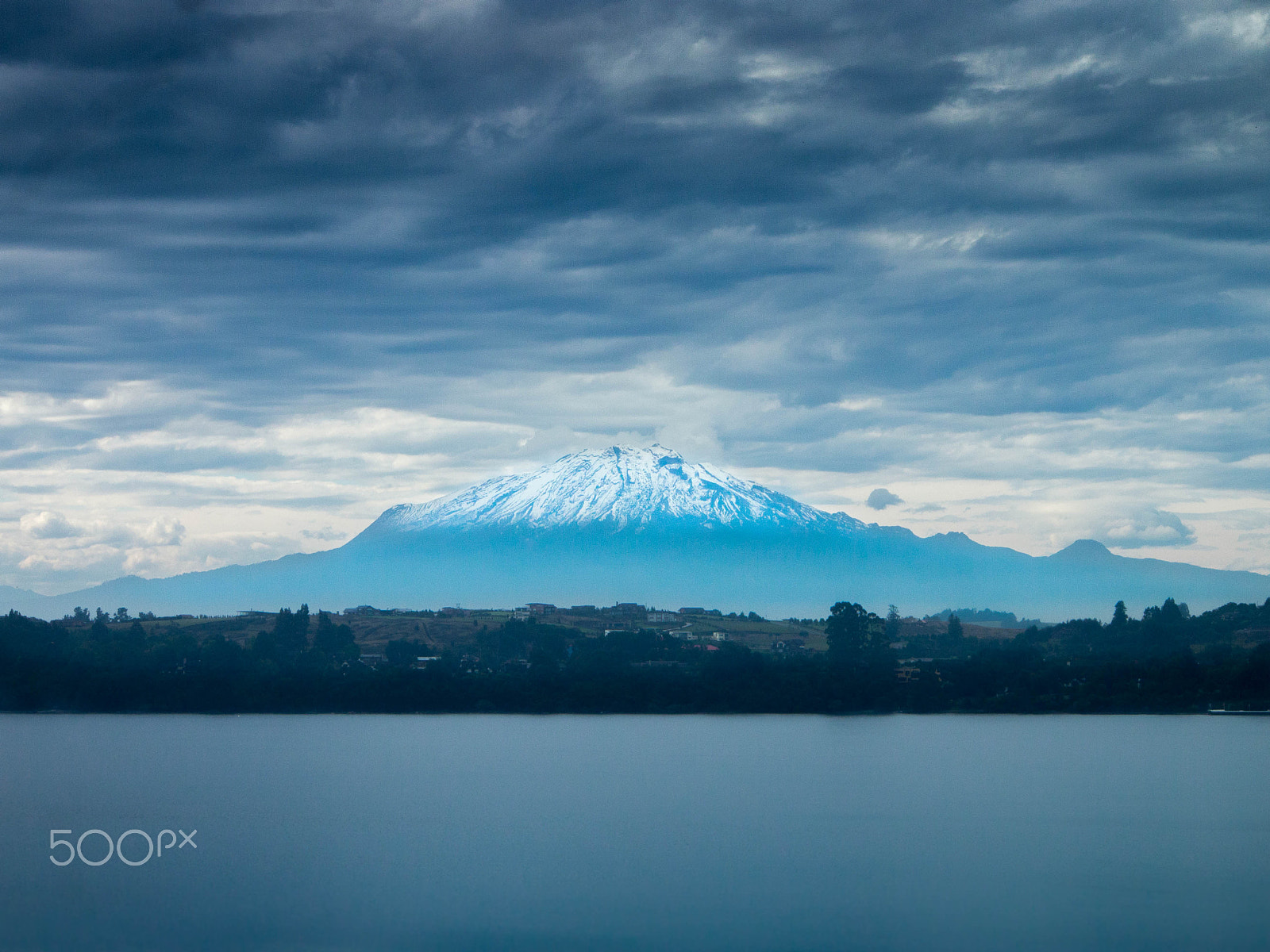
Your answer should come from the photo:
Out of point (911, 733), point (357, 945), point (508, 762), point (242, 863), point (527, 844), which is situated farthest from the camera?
point (911, 733)

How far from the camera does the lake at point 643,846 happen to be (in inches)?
1364

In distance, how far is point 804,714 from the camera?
11550 centimetres

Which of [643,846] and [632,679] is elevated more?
[632,679]

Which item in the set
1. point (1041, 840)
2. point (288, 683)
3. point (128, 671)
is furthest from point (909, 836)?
point (128, 671)

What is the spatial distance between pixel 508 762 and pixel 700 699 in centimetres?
4291

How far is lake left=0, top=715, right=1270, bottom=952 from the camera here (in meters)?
34.7

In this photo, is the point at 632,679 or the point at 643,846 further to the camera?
the point at 632,679

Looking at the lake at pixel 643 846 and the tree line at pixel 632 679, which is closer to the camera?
the lake at pixel 643 846

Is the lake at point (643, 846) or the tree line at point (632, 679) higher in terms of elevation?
the tree line at point (632, 679)

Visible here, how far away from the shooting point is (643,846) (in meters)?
46.8

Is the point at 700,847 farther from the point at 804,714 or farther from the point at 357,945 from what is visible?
the point at 804,714

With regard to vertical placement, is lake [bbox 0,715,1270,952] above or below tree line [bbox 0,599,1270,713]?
below

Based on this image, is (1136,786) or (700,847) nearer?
(700,847)

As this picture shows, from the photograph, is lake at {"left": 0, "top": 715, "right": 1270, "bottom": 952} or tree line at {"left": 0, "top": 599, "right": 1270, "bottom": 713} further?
tree line at {"left": 0, "top": 599, "right": 1270, "bottom": 713}
